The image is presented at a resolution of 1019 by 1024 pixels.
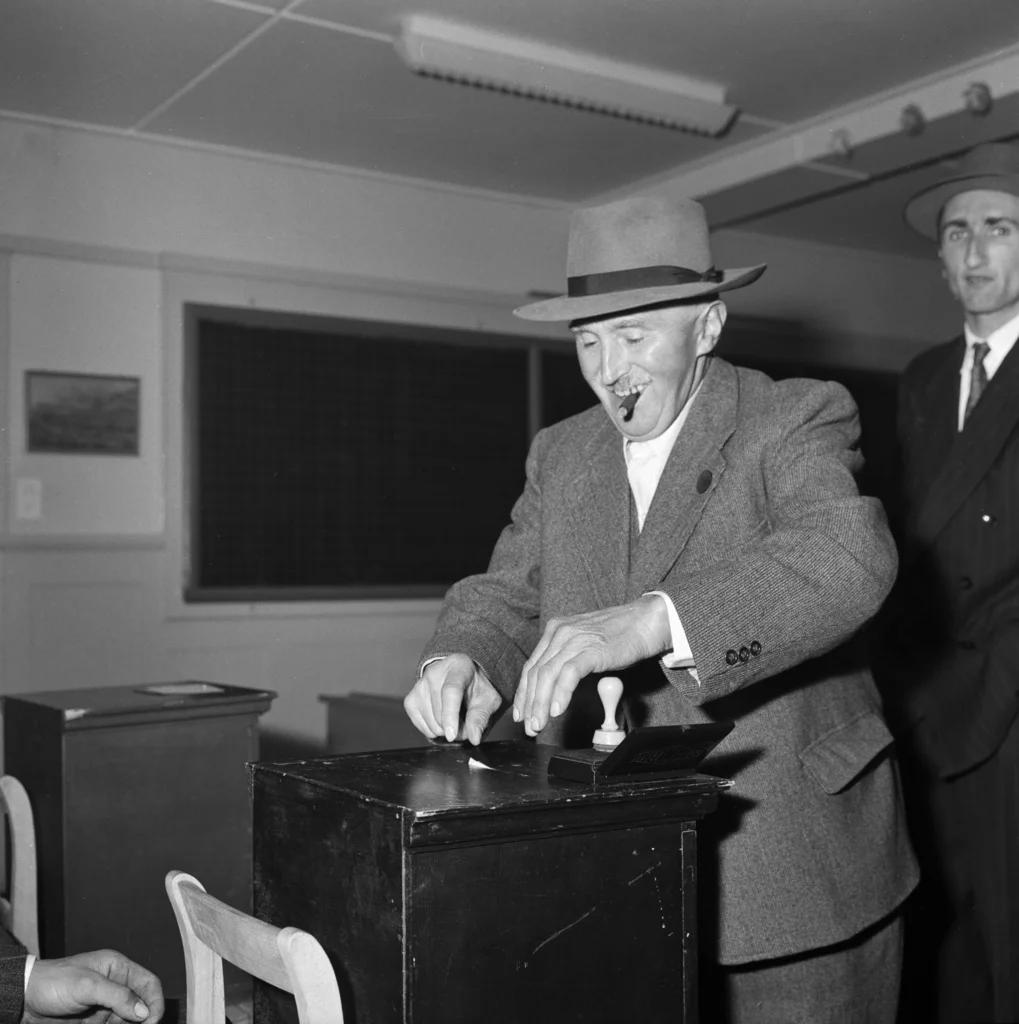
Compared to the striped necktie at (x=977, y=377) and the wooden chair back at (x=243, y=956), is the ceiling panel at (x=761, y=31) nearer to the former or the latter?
the striped necktie at (x=977, y=377)

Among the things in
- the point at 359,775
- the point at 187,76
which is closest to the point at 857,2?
the point at 187,76

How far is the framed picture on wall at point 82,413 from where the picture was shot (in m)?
4.62

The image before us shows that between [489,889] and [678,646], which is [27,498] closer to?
[678,646]

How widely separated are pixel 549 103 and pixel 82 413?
2.04 metres

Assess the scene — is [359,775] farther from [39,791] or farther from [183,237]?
[183,237]

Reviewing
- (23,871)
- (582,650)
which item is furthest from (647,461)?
(23,871)

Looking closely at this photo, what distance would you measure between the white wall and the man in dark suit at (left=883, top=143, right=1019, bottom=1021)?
9.26 feet

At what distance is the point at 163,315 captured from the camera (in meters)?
4.88

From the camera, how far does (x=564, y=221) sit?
5855 millimetres

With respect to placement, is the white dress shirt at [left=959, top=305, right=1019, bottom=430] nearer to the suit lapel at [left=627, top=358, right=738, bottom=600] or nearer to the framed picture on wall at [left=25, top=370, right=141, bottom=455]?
the suit lapel at [left=627, top=358, right=738, bottom=600]

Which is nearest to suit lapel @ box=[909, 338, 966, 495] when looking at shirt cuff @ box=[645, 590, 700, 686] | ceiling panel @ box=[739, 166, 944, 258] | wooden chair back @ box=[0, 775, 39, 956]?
shirt cuff @ box=[645, 590, 700, 686]

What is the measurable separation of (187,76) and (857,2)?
2163 mm

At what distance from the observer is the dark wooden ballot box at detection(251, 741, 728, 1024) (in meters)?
1.13

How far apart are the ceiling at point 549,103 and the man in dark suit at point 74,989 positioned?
9.59 feet
